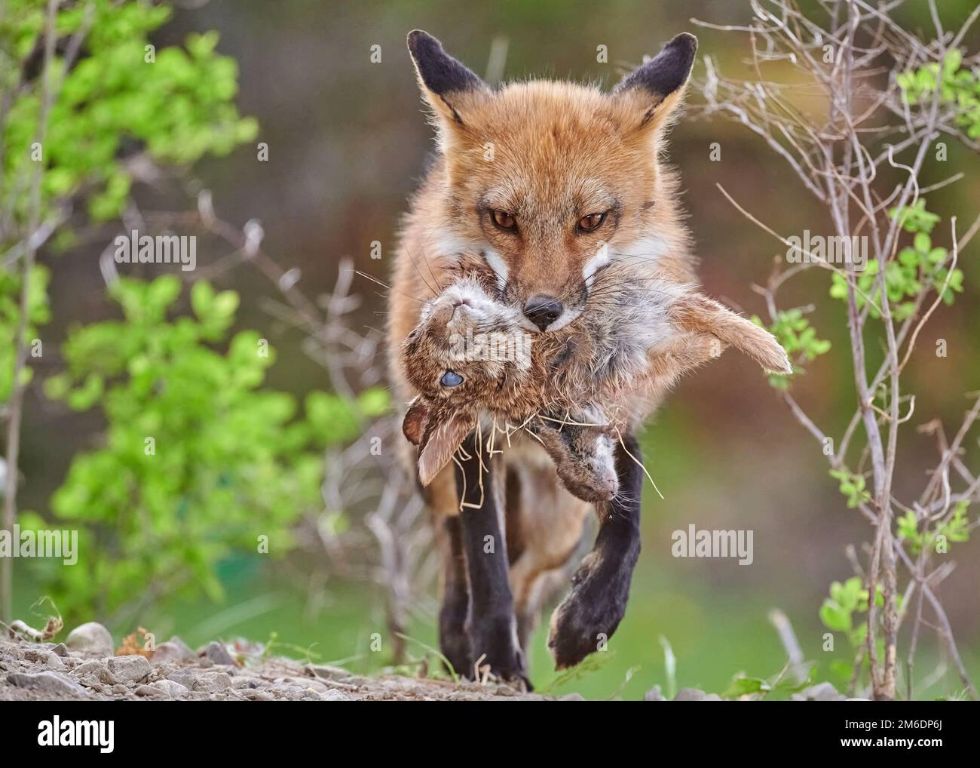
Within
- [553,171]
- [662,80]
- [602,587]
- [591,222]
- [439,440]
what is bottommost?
[602,587]

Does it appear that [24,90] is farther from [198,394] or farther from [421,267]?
[421,267]

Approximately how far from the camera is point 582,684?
7.26m

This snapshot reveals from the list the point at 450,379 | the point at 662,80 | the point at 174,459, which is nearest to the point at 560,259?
the point at 450,379

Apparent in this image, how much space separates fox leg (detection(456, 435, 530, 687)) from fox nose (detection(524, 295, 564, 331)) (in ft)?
2.08

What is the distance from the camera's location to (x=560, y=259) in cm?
392

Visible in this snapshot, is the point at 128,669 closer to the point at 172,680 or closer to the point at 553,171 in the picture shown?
the point at 172,680

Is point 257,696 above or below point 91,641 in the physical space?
below

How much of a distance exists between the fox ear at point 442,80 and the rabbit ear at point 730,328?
120 centimetres

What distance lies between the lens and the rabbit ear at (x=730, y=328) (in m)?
3.36

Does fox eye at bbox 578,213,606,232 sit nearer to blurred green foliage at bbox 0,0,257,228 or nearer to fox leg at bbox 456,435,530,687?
fox leg at bbox 456,435,530,687

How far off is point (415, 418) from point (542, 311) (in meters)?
0.52

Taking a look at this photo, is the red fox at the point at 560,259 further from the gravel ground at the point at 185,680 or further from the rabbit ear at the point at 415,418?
the gravel ground at the point at 185,680

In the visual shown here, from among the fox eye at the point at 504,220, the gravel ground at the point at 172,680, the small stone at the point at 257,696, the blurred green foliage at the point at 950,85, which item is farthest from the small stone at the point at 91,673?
the blurred green foliage at the point at 950,85
